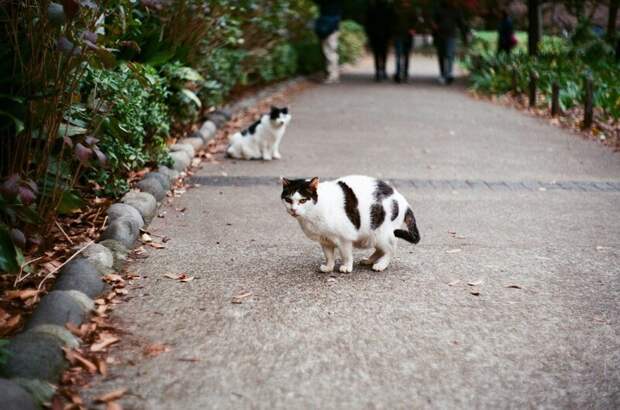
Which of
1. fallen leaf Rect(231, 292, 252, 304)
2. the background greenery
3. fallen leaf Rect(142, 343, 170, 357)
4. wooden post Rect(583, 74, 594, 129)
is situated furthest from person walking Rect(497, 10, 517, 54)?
fallen leaf Rect(142, 343, 170, 357)

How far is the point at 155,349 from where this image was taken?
3.50 meters

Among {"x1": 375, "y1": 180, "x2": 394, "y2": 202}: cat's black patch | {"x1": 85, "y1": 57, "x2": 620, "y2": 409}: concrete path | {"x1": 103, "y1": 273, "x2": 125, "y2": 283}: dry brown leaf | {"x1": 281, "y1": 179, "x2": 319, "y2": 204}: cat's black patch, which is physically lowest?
{"x1": 85, "y1": 57, "x2": 620, "y2": 409}: concrete path

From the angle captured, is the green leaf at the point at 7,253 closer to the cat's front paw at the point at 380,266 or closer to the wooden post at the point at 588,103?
the cat's front paw at the point at 380,266

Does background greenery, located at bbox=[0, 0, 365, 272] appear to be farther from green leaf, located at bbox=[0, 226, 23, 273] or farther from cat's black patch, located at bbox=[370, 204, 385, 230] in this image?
cat's black patch, located at bbox=[370, 204, 385, 230]

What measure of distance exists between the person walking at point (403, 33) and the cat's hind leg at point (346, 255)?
14.2 meters

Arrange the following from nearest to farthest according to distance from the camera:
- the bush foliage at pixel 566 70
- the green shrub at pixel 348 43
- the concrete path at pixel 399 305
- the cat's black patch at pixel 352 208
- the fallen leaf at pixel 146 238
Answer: the concrete path at pixel 399 305 → the cat's black patch at pixel 352 208 → the fallen leaf at pixel 146 238 → the bush foliage at pixel 566 70 → the green shrub at pixel 348 43

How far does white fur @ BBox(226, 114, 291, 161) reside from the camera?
27.0 feet

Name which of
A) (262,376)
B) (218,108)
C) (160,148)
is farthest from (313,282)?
(218,108)

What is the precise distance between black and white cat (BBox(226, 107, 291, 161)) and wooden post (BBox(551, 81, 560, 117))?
18.2ft

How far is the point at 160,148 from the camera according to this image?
7117 millimetres

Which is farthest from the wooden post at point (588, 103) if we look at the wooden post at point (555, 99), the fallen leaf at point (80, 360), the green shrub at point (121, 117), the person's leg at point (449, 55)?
the fallen leaf at point (80, 360)

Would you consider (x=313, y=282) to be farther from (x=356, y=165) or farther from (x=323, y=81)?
(x=323, y=81)

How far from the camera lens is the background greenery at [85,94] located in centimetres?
408

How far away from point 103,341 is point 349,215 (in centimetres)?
162
